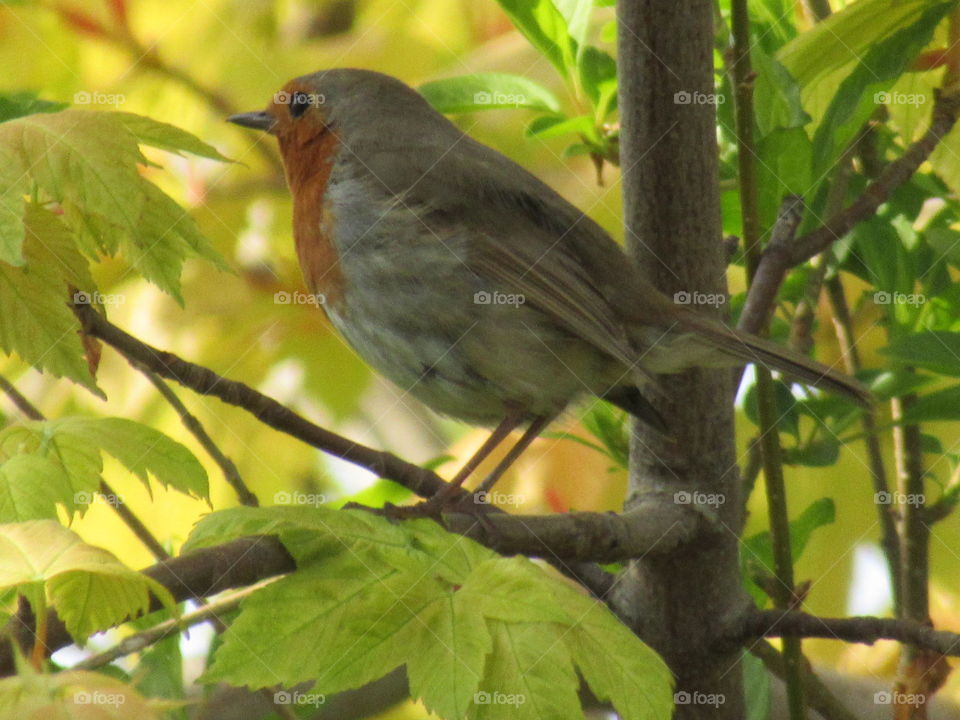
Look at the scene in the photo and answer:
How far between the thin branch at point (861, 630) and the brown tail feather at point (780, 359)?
59 cm

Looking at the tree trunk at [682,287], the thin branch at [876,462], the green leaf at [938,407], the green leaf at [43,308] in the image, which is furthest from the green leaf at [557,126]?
the green leaf at [43,308]

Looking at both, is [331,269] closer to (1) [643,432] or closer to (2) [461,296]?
(2) [461,296]

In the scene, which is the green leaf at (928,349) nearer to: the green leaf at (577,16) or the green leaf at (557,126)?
the green leaf at (557,126)

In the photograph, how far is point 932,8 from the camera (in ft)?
8.38

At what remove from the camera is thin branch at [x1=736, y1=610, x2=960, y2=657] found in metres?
2.17

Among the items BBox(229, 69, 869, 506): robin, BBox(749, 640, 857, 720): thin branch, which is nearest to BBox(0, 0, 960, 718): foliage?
BBox(749, 640, 857, 720): thin branch

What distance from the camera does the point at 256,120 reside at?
4.08m

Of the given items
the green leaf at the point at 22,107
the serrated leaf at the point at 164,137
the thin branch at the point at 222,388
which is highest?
the green leaf at the point at 22,107

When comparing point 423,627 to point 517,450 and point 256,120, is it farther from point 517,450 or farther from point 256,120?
point 256,120

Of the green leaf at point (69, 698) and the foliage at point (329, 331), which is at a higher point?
the foliage at point (329, 331)

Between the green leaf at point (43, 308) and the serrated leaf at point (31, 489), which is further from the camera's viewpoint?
the green leaf at point (43, 308)

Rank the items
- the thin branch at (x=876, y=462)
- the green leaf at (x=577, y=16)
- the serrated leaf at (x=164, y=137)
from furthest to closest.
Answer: the thin branch at (x=876, y=462), the green leaf at (x=577, y=16), the serrated leaf at (x=164, y=137)

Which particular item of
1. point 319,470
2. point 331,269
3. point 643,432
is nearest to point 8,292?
point 331,269

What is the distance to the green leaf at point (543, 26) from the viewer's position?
295cm
